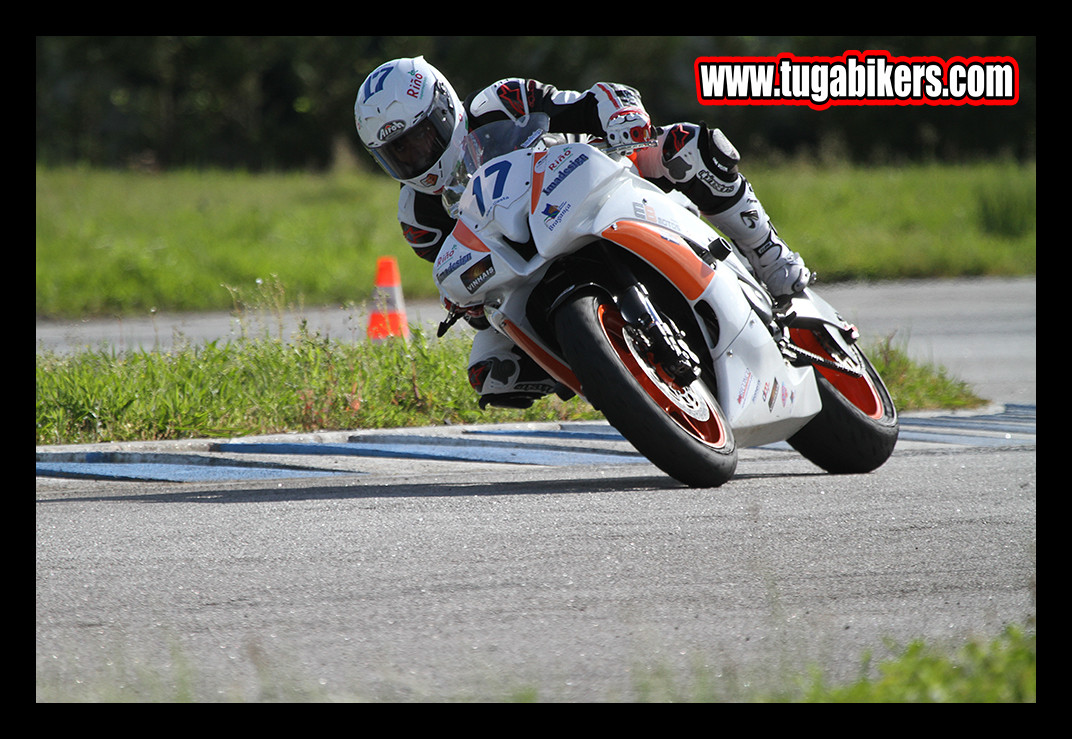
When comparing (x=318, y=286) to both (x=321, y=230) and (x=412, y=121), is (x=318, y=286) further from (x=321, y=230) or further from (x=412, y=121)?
(x=412, y=121)

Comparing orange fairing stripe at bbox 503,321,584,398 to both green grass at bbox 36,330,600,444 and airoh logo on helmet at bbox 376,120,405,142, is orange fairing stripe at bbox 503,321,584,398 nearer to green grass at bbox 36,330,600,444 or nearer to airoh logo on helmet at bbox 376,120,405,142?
airoh logo on helmet at bbox 376,120,405,142

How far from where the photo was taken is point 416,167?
508 cm

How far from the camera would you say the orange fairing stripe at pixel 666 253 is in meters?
4.65

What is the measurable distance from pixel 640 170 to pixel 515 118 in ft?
1.75

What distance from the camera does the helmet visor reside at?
5000 millimetres

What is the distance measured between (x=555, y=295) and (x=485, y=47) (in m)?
22.0

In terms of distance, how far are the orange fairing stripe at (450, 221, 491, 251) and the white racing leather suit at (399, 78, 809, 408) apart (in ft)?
1.23

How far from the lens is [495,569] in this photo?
138 inches

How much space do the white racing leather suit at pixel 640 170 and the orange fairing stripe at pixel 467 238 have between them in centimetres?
37

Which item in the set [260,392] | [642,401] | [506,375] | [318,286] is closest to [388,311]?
[260,392]

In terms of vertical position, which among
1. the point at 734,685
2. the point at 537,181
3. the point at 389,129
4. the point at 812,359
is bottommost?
the point at 734,685

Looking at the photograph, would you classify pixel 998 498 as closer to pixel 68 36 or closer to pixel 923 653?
pixel 923 653

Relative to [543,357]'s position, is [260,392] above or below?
below

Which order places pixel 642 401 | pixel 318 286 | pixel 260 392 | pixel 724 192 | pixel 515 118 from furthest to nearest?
pixel 318 286 → pixel 260 392 → pixel 724 192 → pixel 515 118 → pixel 642 401
